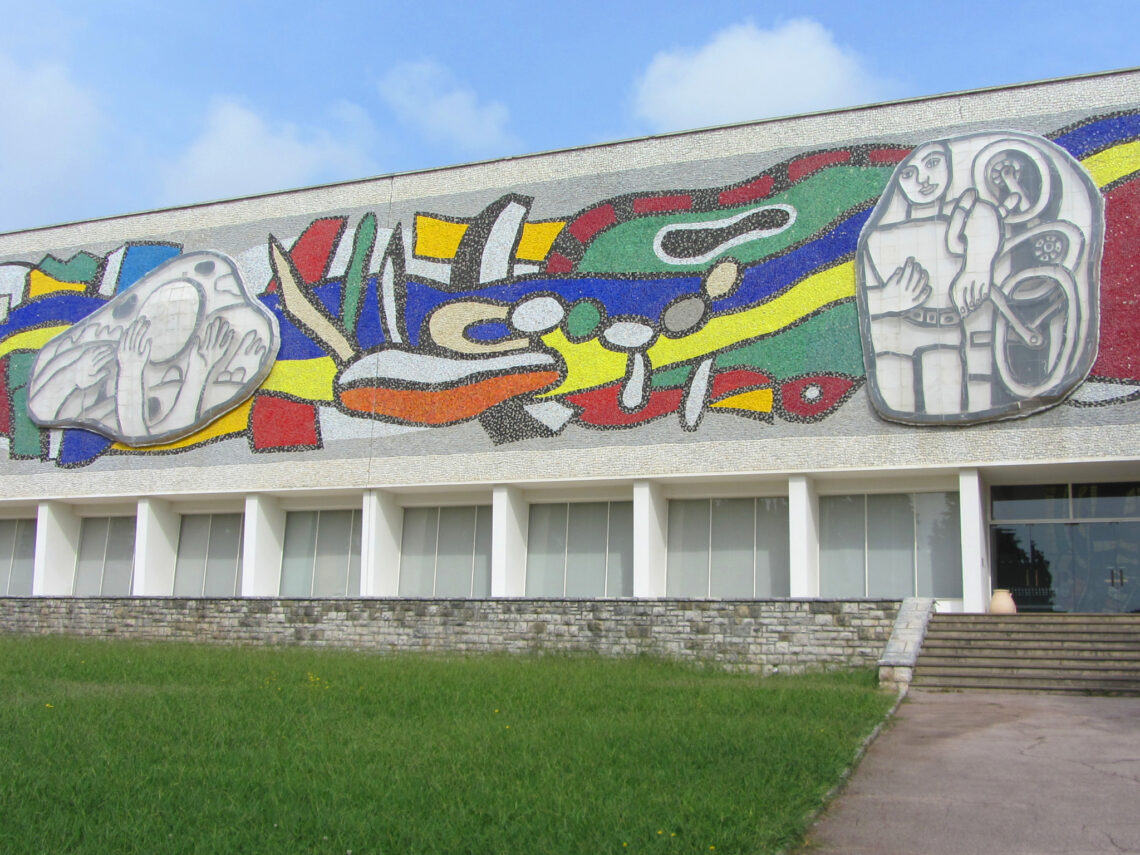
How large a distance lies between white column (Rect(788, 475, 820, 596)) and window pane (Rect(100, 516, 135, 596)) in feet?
51.8

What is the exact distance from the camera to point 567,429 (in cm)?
2288

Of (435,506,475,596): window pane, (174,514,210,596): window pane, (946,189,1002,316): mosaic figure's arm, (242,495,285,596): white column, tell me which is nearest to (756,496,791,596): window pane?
(946,189,1002,316): mosaic figure's arm

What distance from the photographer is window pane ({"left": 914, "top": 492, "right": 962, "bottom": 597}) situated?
68.9 ft

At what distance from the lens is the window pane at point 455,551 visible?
974 inches

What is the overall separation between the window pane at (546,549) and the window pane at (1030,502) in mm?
8434

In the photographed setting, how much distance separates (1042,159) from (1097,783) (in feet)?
47.6

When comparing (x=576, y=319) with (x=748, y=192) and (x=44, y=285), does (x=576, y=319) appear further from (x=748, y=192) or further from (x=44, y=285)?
(x=44, y=285)

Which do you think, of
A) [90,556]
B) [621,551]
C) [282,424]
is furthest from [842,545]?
[90,556]

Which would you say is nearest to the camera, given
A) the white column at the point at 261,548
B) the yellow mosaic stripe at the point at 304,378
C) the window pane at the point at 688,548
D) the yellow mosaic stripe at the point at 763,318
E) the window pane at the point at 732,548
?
the yellow mosaic stripe at the point at 763,318

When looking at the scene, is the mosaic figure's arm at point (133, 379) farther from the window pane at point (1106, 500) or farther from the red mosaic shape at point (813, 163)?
the window pane at point (1106, 500)

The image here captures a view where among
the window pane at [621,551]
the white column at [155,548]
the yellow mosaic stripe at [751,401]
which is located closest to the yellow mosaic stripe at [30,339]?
the white column at [155,548]

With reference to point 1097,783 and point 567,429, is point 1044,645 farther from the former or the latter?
point 567,429

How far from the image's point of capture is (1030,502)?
70.9ft

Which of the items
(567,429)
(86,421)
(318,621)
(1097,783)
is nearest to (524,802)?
(1097,783)
